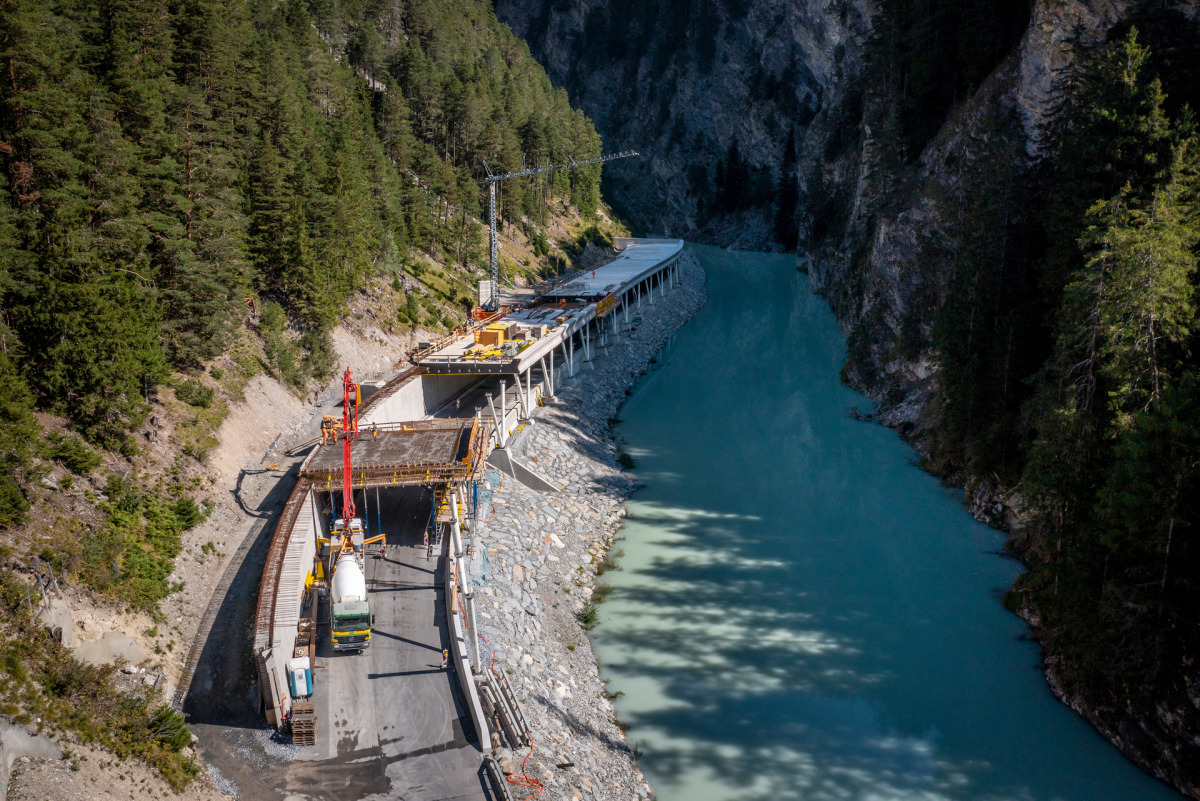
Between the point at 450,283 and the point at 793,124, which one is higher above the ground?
the point at 793,124

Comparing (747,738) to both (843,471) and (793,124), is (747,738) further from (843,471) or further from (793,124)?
(793,124)

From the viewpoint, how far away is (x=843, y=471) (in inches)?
1585

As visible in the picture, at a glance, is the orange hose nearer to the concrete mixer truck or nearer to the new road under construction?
the new road under construction

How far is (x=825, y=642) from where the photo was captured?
25.0 meters

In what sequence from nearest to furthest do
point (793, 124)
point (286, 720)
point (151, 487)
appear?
1. point (286, 720)
2. point (151, 487)
3. point (793, 124)

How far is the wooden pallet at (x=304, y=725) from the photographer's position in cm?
1769

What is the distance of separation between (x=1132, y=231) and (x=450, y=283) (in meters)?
47.1

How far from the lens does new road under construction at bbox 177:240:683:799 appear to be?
17203 mm

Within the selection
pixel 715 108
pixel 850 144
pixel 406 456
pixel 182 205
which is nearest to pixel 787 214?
pixel 715 108

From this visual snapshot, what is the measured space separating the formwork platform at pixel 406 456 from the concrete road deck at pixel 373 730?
Result: 5.08 metres

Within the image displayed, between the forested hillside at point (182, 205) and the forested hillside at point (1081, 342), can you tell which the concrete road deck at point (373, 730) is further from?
the forested hillside at point (1081, 342)

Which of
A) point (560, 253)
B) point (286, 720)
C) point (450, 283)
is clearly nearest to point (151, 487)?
point (286, 720)

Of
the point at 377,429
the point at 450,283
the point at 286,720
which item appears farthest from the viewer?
the point at 450,283

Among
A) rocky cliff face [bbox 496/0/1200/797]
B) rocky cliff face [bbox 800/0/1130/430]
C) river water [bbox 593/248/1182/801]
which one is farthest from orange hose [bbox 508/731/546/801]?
rocky cliff face [bbox 800/0/1130/430]
